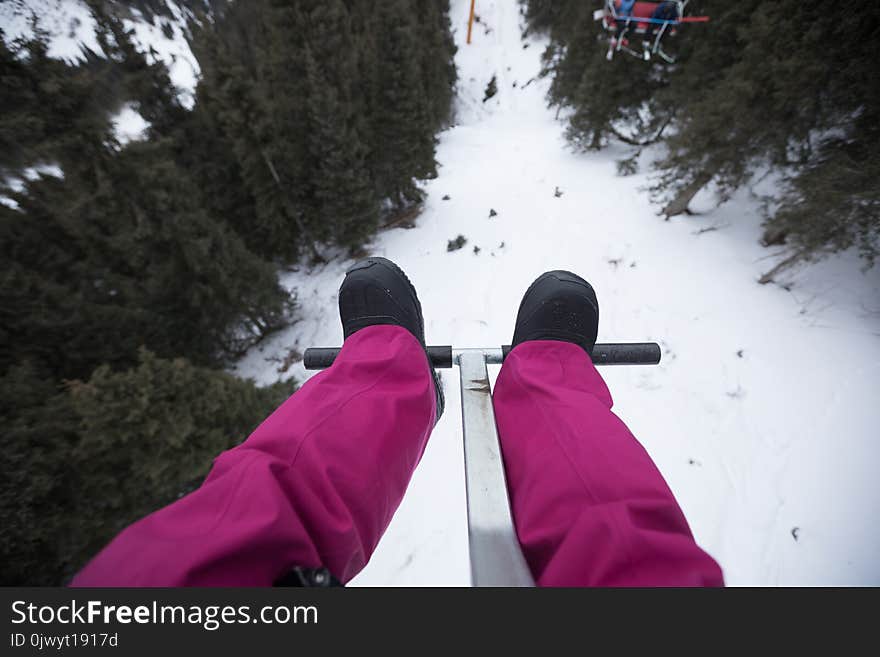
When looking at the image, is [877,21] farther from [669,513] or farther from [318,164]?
[318,164]

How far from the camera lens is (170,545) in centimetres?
70

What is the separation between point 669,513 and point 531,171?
11.0 m

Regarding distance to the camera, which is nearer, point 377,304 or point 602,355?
point 602,355

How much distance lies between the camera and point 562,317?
165 centimetres

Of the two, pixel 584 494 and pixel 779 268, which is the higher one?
pixel 584 494

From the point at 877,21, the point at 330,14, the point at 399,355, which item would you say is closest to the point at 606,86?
the point at 877,21

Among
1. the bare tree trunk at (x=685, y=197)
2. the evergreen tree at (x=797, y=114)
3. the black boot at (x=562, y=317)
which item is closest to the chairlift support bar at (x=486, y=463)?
the black boot at (x=562, y=317)

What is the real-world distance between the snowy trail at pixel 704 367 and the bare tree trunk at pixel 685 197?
0.31m

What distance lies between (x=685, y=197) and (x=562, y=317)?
6280 mm

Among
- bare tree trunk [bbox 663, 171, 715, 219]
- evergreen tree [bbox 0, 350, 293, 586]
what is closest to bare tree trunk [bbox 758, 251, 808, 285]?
bare tree trunk [bbox 663, 171, 715, 219]

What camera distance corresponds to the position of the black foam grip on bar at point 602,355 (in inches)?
59.3

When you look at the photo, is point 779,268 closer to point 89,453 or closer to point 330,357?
point 330,357

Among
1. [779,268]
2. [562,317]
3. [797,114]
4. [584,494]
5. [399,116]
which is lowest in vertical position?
[779,268]

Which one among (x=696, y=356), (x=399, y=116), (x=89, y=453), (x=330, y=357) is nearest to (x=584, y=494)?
(x=330, y=357)
